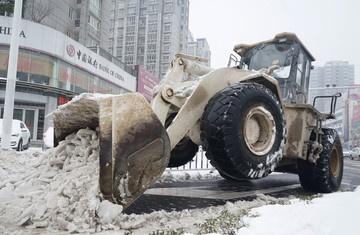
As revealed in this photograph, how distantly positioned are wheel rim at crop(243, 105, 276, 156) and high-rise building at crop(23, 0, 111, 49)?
25459mm

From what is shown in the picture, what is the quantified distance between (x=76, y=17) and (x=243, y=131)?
31.4 meters

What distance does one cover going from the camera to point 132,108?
2.50 m

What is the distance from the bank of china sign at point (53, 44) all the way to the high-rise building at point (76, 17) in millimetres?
4718

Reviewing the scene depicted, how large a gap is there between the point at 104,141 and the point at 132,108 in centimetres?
39

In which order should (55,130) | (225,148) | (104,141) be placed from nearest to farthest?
(104,141), (225,148), (55,130)

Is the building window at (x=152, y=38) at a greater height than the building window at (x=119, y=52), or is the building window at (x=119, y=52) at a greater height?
the building window at (x=152, y=38)

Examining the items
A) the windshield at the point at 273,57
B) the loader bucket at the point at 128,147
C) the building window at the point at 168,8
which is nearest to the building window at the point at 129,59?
the building window at the point at 168,8

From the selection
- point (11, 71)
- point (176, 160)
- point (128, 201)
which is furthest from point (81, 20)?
point (128, 201)

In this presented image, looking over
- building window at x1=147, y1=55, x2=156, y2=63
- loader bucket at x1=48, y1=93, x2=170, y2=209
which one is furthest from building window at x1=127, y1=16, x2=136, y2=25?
loader bucket at x1=48, y1=93, x2=170, y2=209

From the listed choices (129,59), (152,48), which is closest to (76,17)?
(152,48)

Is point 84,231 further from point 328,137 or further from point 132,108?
point 328,137

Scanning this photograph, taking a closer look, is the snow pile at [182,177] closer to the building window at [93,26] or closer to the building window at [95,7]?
the building window at [93,26]

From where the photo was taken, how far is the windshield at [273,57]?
5.01 meters

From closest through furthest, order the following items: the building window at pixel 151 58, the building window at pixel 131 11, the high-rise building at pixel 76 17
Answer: the high-rise building at pixel 76 17 → the building window at pixel 151 58 → the building window at pixel 131 11
